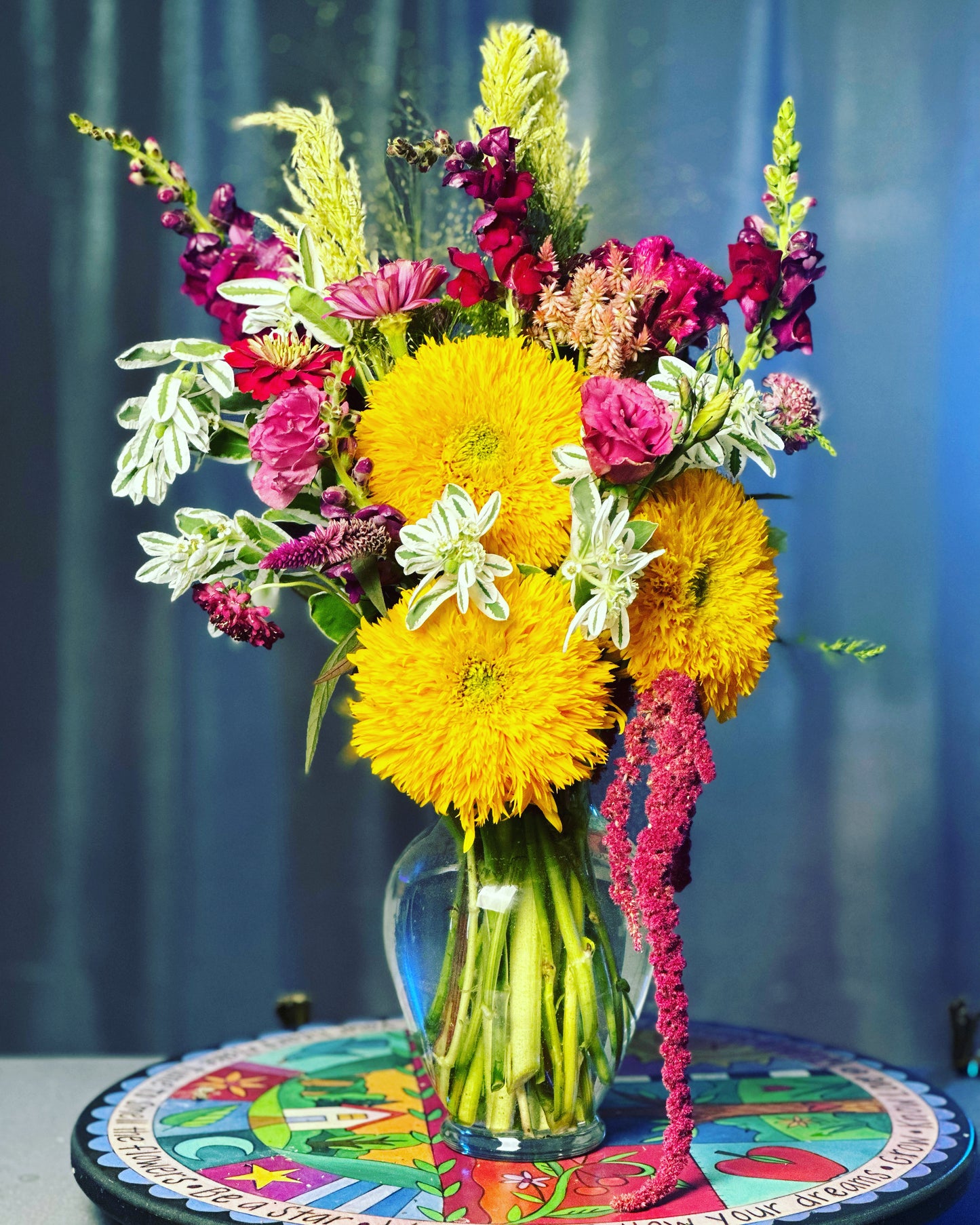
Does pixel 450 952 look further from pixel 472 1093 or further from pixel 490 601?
pixel 490 601

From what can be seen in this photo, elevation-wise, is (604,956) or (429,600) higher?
(429,600)

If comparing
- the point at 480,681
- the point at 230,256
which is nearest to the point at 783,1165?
the point at 480,681

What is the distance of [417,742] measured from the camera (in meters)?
0.73

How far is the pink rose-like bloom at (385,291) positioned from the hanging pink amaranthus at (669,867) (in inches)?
10.6

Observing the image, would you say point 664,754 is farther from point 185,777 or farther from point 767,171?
point 185,777

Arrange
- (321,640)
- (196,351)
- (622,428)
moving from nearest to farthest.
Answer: (622,428) < (196,351) < (321,640)

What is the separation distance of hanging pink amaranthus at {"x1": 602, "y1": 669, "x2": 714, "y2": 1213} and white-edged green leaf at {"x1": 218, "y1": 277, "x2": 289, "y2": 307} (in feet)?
1.11

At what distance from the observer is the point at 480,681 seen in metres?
0.73

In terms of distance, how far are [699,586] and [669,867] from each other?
0.17 meters

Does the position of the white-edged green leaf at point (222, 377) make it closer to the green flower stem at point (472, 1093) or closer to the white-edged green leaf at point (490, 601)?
the white-edged green leaf at point (490, 601)

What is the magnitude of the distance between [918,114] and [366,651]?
3.78 ft

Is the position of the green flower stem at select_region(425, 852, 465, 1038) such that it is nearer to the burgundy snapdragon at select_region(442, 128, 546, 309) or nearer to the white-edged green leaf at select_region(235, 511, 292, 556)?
the white-edged green leaf at select_region(235, 511, 292, 556)

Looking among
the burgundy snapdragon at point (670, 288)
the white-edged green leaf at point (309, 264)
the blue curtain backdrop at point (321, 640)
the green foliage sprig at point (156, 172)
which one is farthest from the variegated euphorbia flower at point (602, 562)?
the blue curtain backdrop at point (321, 640)

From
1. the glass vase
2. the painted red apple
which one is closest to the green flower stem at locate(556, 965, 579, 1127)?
the glass vase
